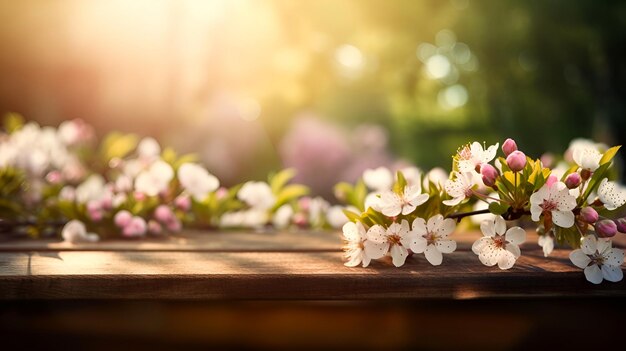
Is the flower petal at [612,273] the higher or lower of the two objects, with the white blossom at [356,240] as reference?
lower

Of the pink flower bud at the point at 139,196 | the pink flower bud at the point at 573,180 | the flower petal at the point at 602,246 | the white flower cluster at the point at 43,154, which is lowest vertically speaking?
the flower petal at the point at 602,246

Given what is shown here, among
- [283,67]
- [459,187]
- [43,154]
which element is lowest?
[459,187]

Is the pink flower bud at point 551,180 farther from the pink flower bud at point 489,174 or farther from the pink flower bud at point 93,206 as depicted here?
the pink flower bud at point 93,206

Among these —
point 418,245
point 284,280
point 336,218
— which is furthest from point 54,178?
point 418,245

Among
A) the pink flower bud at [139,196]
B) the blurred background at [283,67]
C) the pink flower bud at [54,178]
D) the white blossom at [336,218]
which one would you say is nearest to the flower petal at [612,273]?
the white blossom at [336,218]

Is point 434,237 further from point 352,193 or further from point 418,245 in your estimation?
point 352,193
